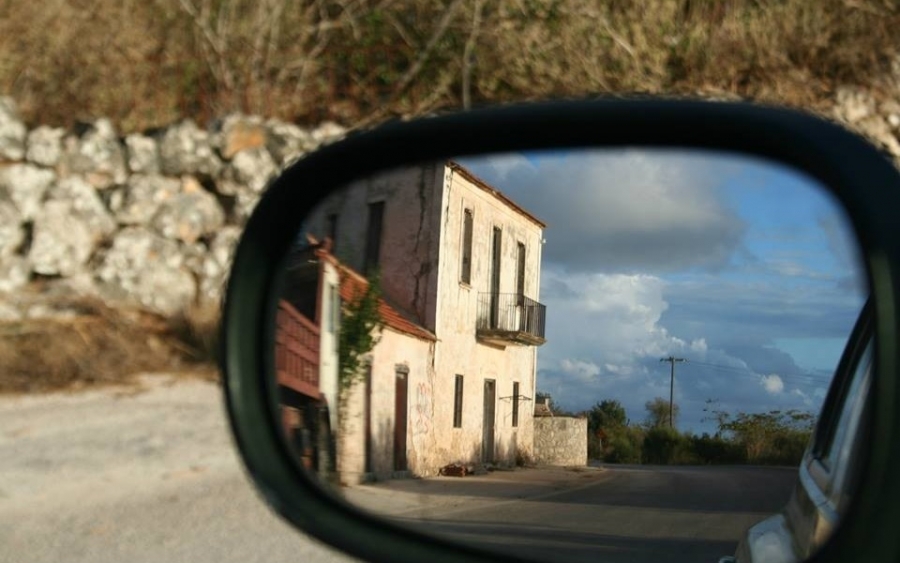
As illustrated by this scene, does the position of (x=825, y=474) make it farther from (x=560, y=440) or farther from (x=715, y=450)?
(x=560, y=440)

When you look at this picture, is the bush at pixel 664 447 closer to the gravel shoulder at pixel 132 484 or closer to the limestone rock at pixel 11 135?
the gravel shoulder at pixel 132 484

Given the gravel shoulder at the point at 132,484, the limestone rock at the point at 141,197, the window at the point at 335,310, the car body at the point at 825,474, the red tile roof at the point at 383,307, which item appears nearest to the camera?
the car body at the point at 825,474

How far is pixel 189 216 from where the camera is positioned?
11672 millimetres

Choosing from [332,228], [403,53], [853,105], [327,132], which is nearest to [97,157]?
[327,132]

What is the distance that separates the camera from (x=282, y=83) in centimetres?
1288

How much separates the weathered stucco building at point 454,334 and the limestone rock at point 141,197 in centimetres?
1022

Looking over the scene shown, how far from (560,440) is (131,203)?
10.6 meters

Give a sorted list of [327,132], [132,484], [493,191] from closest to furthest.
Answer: [493,191]
[132,484]
[327,132]

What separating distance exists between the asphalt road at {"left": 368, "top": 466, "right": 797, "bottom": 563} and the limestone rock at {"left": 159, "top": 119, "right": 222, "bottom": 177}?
35.1ft

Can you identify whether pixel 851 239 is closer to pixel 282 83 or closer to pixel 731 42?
pixel 731 42

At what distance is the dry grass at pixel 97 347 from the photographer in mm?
10227

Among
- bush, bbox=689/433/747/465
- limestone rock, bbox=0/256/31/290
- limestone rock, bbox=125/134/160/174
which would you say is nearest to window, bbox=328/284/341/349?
bush, bbox=689/433/747/465

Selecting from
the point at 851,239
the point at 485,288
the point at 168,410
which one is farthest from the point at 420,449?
the point at 168,410

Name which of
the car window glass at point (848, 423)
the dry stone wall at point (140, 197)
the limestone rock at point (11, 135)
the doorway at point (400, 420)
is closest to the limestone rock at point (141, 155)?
the dry stone wall at point (140, 197)
